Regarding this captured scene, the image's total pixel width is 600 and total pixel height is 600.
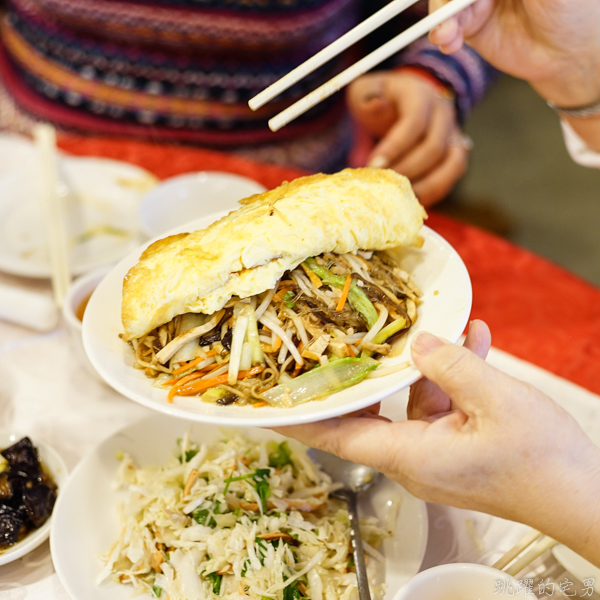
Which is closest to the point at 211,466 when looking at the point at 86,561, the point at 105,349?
the point at 86,561

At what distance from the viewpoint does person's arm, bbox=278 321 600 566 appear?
115 centimetres

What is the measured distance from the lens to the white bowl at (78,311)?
1.90 meters

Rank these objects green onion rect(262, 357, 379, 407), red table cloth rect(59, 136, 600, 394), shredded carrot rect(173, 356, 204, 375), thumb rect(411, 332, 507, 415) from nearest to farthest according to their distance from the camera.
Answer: thumb rect(411, 332, 507, 415) < green onion rect(262, 357, 379, 407) < shredded carrot rect(173, 356, 204, 375) < red table cloth rect(59, 136, 600, 394)

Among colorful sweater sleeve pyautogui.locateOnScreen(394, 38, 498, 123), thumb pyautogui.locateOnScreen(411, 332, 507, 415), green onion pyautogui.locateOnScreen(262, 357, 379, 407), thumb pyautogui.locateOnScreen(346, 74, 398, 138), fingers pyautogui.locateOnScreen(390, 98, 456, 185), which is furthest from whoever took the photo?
colorful sweater sleeve pyautogui.locateOnScreen(394, 38, 498, 123)

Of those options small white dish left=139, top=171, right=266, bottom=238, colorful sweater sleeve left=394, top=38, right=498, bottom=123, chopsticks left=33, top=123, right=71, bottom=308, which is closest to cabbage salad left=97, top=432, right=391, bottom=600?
chopsticks left=33, top=123, right=71, bottom=308

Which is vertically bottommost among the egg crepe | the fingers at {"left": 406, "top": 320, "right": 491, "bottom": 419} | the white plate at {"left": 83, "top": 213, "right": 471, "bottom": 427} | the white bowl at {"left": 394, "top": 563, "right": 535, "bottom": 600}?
the white bowl at {"left": 394, "top": 563, "right": 535, "bottom": 600}

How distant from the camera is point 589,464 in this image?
3.98 feet

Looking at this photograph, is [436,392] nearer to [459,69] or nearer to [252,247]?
[252,247]

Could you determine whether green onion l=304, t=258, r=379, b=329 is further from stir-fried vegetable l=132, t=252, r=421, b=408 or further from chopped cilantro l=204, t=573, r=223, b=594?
chopped cilantro l=204, t=573, r=223, b=594

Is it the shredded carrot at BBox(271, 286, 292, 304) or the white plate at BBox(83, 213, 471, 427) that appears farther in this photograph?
the shredded carrot at BBox(271, 286, 292, 304)

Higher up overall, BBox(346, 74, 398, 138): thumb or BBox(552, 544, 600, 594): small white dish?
BBox(346, 74, 398, 138): thumb

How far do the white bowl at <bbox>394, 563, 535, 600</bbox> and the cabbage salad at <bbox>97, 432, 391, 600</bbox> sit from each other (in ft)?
0.73

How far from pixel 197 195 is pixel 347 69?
4.75ft

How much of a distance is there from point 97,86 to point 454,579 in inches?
134
